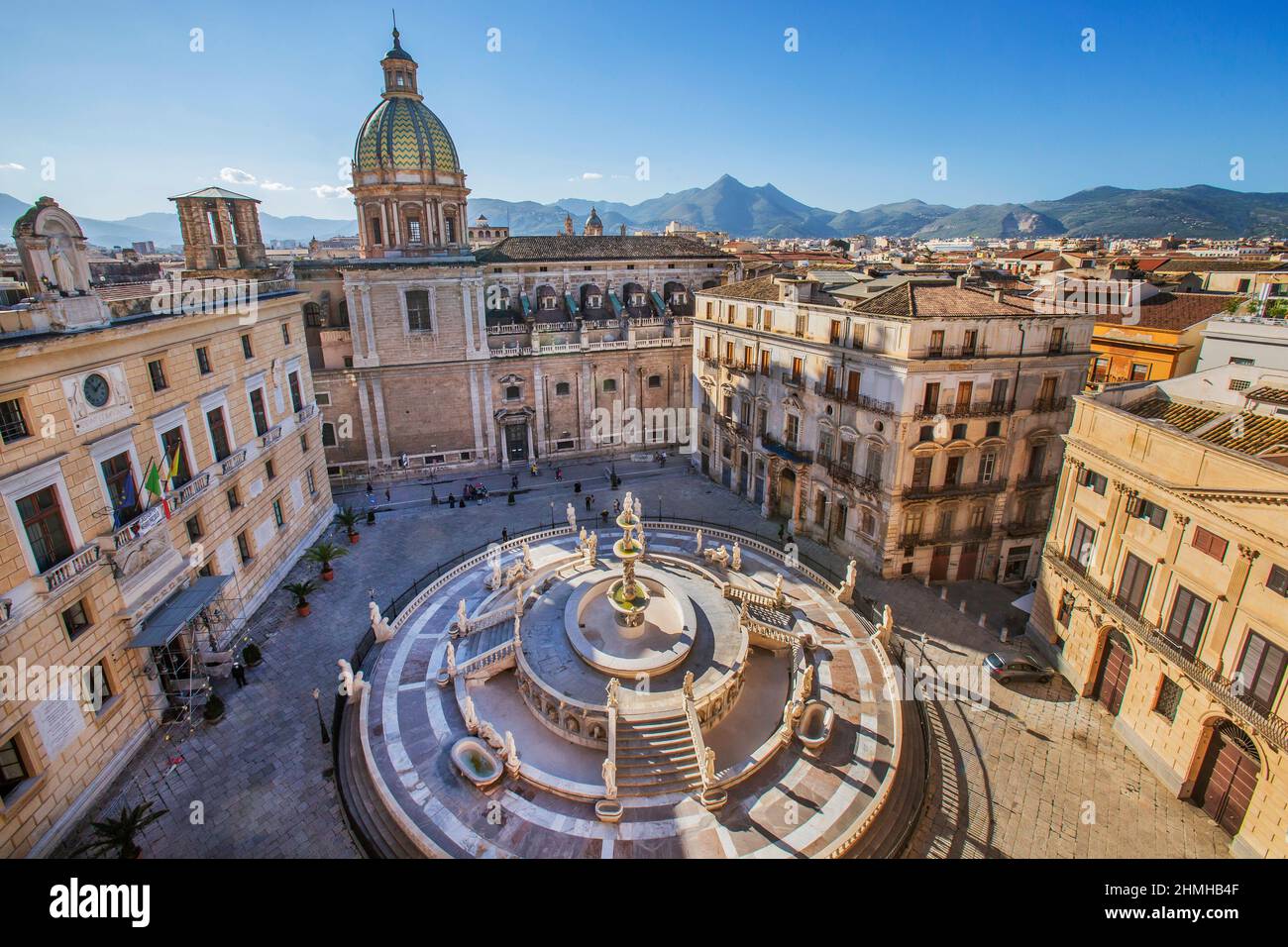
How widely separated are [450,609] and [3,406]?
55.3ft

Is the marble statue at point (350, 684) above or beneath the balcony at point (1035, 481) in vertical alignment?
beneath

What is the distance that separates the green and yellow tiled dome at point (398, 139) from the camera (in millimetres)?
48156

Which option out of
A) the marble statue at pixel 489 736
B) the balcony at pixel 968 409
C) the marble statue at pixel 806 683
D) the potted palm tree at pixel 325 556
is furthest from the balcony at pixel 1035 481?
the potted palm tree at pixel 325 556

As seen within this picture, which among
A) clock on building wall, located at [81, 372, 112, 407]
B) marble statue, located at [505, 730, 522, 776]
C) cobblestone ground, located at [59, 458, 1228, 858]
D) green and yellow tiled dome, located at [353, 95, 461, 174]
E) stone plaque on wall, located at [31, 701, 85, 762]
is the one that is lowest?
cobblestone ground, located at [59, 458, 1228, 858]

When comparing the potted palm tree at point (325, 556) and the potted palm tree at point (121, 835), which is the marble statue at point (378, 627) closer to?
the potted palm tree at point (325, 556)

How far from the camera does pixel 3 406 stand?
17.5m

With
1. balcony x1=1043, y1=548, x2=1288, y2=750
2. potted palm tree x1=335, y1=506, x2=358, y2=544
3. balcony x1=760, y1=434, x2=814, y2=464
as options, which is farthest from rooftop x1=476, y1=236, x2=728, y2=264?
balcony x1=1043, y1=548, x2=1288, y2=750

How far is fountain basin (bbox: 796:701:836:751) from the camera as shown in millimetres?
21375

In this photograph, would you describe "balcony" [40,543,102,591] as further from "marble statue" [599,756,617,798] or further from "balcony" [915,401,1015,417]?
"balcony" [915,401,1015,417]

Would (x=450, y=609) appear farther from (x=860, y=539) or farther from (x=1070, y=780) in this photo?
(x=1070, y=780)

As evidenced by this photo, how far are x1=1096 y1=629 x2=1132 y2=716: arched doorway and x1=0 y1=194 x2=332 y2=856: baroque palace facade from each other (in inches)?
1342

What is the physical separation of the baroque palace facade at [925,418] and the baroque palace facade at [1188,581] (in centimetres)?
538

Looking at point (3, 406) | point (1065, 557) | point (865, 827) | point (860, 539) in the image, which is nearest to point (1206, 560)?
point (1065, 557)

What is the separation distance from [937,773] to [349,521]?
111ft
